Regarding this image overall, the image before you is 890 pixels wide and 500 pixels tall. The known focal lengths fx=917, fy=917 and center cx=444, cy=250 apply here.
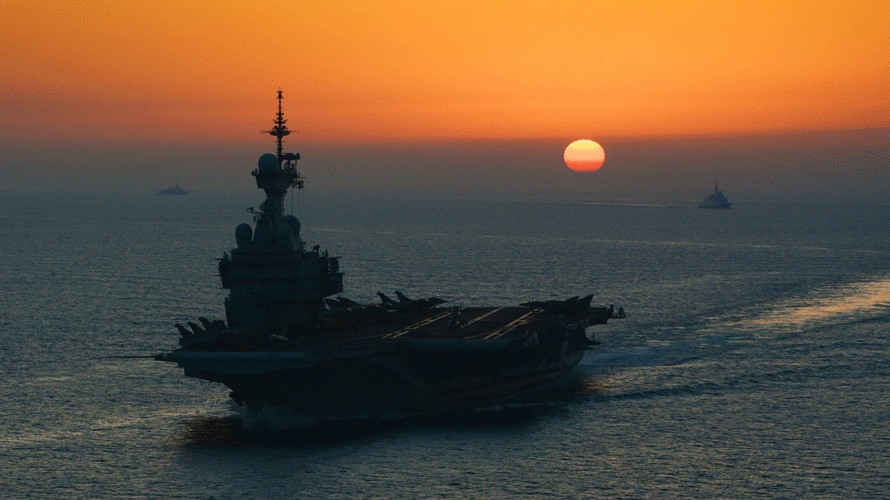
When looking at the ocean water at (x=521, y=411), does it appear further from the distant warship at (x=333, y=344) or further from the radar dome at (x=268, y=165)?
the radar dome at (x=268, y=165)

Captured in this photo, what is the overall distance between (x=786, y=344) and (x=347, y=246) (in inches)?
3020

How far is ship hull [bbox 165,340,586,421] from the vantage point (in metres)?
30.9

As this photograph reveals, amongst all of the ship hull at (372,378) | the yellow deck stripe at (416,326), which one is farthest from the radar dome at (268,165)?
the ship hull at (372,378)

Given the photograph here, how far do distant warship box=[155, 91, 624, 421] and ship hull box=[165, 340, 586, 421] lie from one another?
4 cm

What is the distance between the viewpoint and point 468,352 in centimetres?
3484

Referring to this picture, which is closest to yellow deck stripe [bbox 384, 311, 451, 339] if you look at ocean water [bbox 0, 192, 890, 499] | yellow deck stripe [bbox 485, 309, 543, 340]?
Result: yellow deck stripe [bbox 485, 309, 543, 340]

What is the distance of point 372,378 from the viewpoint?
34.1 m

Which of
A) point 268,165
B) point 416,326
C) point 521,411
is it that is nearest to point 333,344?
point 416,326

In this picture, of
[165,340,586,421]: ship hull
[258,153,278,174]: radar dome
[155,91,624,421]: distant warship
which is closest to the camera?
[165,340,586,421]: ship hull

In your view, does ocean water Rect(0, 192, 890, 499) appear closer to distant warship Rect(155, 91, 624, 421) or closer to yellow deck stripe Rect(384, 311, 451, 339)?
distant warship Rect(155, 91, 624, 421)

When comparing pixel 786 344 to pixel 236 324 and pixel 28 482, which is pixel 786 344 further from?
pixel 28 482

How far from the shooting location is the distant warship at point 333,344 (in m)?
32.2

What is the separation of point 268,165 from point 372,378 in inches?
427

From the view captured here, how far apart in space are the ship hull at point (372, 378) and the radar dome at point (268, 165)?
10.4 m
